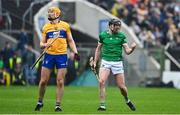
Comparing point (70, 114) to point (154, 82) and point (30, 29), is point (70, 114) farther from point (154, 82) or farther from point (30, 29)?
point (30, 29)

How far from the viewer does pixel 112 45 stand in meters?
21.6

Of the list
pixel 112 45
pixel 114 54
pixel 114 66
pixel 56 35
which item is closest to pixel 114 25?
pixel 112 45

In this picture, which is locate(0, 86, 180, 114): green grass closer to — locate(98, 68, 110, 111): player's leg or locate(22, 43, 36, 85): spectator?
locate(98, 68, 110, 111): player's leg

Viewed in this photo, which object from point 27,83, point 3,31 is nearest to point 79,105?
point 27,83

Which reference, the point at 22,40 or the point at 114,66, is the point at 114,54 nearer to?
the point at 114,66

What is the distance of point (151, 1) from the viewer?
46094mm

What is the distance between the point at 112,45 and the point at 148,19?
2303cm

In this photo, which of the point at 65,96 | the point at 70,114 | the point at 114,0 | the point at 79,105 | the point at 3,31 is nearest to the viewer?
the point at 70,114

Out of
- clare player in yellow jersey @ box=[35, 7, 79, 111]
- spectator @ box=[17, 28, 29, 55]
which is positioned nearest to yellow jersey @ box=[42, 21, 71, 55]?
clare player in yellow jersey @ box=[35, 7, 79, 111]

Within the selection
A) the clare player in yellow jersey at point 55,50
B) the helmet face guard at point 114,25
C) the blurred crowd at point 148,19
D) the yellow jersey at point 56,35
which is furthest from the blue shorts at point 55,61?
the blurred crowd at point 148,19

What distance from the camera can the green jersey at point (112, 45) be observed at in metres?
21.6

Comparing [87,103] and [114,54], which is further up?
[114,54]

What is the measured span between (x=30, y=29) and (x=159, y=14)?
731 cm

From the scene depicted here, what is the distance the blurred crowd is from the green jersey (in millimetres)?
20336
